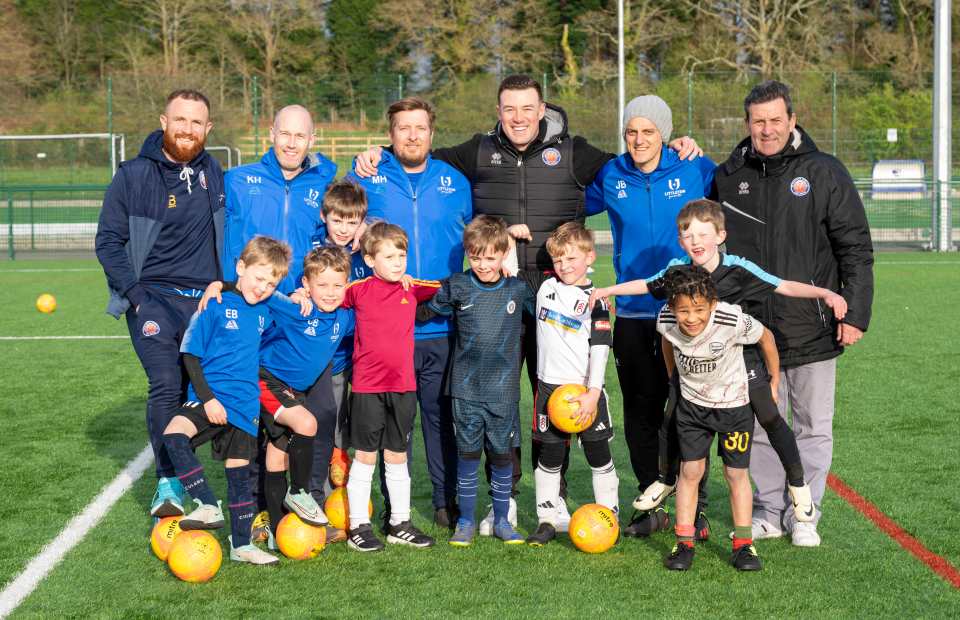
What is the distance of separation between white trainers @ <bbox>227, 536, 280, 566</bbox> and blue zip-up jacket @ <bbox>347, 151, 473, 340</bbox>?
4.44 ft

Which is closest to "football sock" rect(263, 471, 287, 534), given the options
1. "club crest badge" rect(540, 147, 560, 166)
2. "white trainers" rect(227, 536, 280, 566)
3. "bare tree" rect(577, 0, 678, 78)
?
"white trainers" rect(227, 536, 280, 566)

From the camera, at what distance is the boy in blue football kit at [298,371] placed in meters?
5.41

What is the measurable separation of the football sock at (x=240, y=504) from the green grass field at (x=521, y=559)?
0.15 m

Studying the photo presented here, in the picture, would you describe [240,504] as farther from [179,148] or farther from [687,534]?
[687,534]

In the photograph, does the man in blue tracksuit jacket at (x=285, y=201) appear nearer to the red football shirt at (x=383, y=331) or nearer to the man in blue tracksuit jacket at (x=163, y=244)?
the man in blue tracksuit jacket at (x=163, y=244)

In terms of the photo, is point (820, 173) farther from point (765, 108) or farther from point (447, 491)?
point (447, 491)

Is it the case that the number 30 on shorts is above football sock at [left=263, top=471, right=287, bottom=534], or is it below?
above

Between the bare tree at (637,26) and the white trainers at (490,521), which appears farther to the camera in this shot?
the bare tree at (637,26)

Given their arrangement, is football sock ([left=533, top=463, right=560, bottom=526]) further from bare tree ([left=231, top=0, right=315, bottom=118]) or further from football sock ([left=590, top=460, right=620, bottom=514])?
bare tree ([left=231, top=0, right=315, bottom=118])

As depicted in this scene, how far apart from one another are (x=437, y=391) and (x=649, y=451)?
3.86 feet

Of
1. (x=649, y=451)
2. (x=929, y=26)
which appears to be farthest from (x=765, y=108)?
(x=929, y=26)

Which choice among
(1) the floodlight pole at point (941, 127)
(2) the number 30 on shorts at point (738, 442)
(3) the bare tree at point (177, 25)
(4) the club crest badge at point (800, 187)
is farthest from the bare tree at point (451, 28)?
(2) the number 30 on shorts at point (738, 442)

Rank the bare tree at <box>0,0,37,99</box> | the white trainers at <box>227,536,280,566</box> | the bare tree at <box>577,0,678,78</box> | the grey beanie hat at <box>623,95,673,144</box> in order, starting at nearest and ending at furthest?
the white trainers at <box>227,536,280,566</box>
the grey beanie hat at <box>623,95,673,144</box>
the bare tree at <box>0,0,37,99</box>
the bare tree at <box>577,0,678,78</box>

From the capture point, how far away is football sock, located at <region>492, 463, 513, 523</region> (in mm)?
5602
